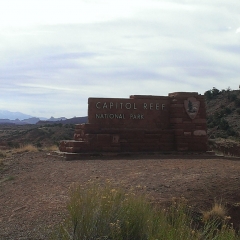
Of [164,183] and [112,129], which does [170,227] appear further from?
[112,129]

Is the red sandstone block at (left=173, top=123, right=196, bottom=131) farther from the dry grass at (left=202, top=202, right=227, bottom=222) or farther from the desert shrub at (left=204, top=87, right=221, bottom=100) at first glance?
the desert shrub at (left=204, top=87, right=221, bottom=100)

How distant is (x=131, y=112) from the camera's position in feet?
66.2

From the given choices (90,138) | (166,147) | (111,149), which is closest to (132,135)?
(111,149)

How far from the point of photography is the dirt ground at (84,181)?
8156 mm

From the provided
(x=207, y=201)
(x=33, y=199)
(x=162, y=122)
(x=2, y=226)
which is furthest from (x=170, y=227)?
(x=162, y=122)

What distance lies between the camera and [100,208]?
6238 mm

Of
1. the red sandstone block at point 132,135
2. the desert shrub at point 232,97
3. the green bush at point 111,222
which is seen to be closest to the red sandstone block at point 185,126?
the red sandstone block at point 132,135

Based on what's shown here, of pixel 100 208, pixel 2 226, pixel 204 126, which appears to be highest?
pixel 204 126

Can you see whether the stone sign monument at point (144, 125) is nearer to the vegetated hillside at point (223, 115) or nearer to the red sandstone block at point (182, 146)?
the red sandstone block at point (182, 146)

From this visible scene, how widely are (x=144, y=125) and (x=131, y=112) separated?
2.82 ft

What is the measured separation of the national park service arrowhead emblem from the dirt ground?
17.7 ft

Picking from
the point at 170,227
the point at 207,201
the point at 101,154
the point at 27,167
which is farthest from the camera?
the point at 101,154

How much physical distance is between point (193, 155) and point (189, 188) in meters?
9.11

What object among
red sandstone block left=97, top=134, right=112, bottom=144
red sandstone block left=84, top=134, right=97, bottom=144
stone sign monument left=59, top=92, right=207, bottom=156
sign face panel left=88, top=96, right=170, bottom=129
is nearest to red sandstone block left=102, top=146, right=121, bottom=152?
stone sign monument left=59, top=92, right=207, bottom=156
